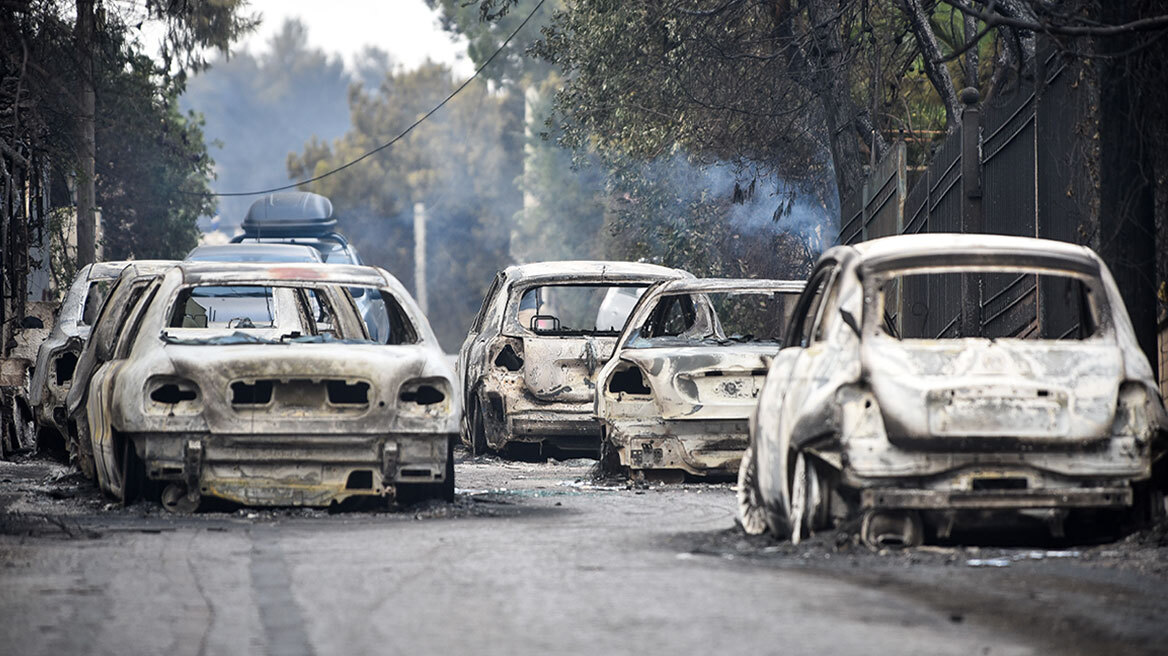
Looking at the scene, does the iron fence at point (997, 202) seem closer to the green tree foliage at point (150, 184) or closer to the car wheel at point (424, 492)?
the car wheel at point (424, 492)

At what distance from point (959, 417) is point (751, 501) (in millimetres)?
1558

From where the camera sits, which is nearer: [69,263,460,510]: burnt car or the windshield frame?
the windshield frame

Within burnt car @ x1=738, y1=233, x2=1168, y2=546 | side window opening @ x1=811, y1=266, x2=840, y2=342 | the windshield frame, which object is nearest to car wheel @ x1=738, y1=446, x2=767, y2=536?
burnt car @ x1=738, y1=233, x2=1168, y2=546

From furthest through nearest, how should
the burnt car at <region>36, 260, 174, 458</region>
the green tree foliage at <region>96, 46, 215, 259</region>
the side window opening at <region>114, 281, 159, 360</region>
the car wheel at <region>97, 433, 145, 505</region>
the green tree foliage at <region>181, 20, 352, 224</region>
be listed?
the green tree foliage at <region>181, 20, 352, 224</region>
the green tree foliage at <region>96, 46, 215, 259</region>
the burnt car at <region>36, 260, 174, 458</region>
the side window opening at <region>114, 281, 159, 360</region>
the car wheel at <region>97, 433, 145, 505</region>

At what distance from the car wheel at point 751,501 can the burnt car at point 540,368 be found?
18.0 ft

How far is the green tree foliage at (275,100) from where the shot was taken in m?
166

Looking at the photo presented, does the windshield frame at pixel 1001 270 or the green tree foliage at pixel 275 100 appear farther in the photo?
the green tree foliage at pixel 275 100

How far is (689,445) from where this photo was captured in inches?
500

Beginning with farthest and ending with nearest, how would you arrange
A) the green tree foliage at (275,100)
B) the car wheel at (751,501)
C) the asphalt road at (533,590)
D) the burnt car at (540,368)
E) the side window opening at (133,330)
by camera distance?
the green tree foliage at (275,100)
the burnt car at (540,368)
the side window opening at (133,330)
the car wheel at (751,501)
the asphalt road at (533,590)

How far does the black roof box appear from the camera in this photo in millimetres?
33750

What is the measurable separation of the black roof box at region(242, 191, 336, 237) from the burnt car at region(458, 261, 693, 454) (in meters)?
18.2

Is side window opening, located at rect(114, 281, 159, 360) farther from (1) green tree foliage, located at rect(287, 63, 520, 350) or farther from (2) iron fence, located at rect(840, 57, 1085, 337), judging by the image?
(1) green tree foliage, located at rect(287, 63, 520, 350)

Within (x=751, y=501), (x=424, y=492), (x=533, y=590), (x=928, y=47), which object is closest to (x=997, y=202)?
(x=424, y=492)

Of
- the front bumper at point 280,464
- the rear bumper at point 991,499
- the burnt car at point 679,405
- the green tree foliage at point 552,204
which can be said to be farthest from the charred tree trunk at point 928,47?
the green tree foliage at point 552,204
